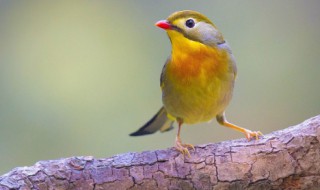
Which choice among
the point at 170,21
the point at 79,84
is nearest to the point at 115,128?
the point at 79,84

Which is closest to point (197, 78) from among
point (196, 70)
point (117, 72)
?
point (196, 70)

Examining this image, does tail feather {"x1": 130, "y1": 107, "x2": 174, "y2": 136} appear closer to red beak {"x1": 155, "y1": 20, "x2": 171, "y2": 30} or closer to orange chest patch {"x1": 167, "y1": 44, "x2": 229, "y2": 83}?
orange chest patch {"x1": 167, "y1": 44, "x2": 229, "y2": 83}

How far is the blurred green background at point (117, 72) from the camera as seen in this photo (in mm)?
4578

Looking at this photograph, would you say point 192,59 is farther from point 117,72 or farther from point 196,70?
point 117,72

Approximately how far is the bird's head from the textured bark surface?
27.3 inches

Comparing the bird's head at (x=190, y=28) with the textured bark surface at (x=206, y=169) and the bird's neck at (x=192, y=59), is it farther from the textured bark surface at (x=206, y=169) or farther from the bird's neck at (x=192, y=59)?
the textured bark surface at (x=206, y=169)

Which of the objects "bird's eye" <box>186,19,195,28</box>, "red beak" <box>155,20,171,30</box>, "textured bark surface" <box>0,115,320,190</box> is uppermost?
"bird's eye" <box>186,19,195,28</box>

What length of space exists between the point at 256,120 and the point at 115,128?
51.6 inches

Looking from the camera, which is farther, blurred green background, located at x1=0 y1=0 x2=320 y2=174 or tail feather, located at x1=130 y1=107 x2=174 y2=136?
blurred green background, located at x1=0 y1=0 x2=320 y2=174

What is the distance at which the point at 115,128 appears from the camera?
4.71 m

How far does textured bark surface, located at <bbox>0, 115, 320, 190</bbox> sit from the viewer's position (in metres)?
2.74

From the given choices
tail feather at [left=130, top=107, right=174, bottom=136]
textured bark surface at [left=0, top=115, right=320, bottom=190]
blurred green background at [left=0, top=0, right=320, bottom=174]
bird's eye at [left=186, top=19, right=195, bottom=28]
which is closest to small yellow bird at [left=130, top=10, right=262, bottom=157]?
bird's eye at [left=186, top=19, right=195, bottom=28]

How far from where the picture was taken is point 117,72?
482cm

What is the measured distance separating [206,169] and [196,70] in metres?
0.63
